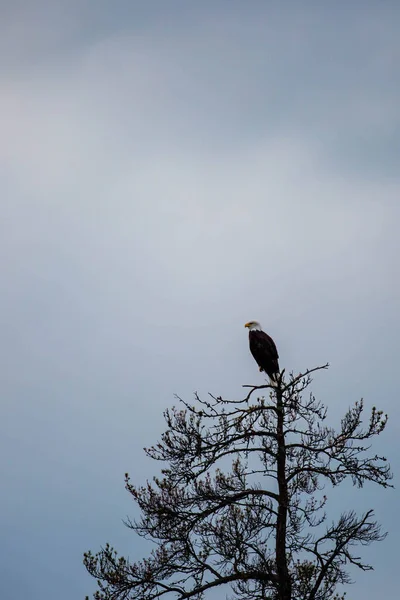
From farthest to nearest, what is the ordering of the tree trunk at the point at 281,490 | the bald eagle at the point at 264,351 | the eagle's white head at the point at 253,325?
the eagle's white head at the point at 253,325 < the bald eagle at the point at 264,351 < the tree trunk at the point at 281,490

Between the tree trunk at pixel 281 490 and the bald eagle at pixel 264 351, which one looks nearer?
the tree trunk at pixel 281 490

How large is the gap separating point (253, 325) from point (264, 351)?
780 millimetres

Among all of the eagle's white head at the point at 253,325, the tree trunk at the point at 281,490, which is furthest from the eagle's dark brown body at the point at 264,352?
the tree trunk at the point at 281,490

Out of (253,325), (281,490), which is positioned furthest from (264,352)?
(281,490)

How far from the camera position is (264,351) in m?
13.3

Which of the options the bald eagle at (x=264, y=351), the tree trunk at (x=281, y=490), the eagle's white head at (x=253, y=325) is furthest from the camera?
the eagle's white head at (x=253, y=325)

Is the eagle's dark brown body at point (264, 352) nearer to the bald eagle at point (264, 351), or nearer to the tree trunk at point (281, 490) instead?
the bald eagle at point (264, 351)

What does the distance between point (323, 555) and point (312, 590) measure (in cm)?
58

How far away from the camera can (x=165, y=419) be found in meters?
10.5

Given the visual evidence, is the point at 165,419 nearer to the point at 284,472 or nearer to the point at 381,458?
the point at 284,472

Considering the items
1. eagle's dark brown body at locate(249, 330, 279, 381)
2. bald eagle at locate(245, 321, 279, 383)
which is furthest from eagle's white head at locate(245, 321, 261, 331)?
eagle's dark brown body at locate(249, 330, 279, 381)

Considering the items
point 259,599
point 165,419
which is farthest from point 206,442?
point 259,599

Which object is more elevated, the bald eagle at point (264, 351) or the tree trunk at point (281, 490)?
the bald eagle at point (264, 351)

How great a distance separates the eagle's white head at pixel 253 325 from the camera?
13820mm
